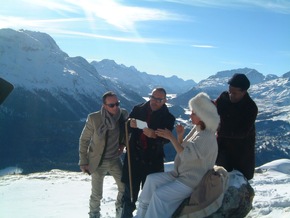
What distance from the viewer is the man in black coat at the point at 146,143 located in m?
7.88

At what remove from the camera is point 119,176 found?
29.6 ft

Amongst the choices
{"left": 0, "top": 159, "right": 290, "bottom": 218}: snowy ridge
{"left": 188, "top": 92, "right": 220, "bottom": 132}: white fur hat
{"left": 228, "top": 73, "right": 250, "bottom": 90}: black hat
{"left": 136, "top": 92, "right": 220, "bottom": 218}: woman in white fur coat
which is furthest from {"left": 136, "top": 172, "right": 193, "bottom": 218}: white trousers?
{"left": 228, "top": 73, "right": 250, "bottom": 90}: black hat

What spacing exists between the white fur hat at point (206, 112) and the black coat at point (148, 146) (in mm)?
1339

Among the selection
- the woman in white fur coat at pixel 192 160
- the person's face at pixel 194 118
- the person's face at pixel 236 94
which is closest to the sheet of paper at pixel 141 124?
→ the woman in white fur coat at pixel 192 160

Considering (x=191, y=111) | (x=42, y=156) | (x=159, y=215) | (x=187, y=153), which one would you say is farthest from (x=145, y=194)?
(x=42, y=156)

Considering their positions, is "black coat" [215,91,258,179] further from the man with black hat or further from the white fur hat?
the white fur hat

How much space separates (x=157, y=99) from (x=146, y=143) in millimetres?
997

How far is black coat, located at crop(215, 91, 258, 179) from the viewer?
734 centimetres

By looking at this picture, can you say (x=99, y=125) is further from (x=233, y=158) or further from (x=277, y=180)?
(x=277, y=180)

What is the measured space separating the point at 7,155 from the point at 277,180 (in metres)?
179

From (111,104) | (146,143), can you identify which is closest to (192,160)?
(146,143)

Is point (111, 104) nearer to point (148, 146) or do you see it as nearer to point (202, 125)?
point (148, 146)

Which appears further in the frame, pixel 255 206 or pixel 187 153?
pixel 255 206

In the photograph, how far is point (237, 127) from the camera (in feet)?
24.1
